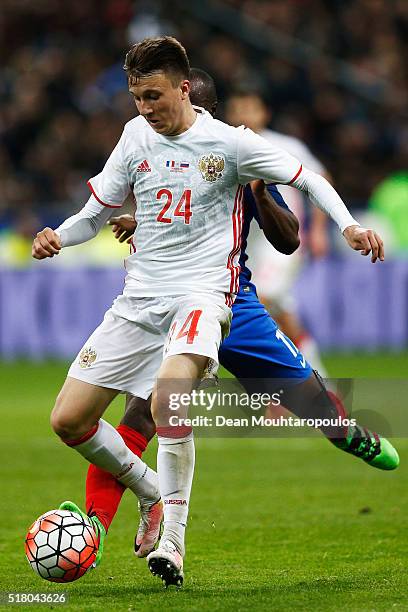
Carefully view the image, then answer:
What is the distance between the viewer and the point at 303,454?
9.05m

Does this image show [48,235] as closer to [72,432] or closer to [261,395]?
[72,432]

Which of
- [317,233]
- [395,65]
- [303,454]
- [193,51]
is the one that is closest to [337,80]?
[395,65]

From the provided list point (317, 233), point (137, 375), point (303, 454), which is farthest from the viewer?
point (317, 233)

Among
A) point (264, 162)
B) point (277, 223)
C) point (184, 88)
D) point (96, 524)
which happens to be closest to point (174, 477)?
point (96, 524)

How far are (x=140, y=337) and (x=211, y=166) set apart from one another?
749mm

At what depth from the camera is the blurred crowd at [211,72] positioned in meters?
16.8

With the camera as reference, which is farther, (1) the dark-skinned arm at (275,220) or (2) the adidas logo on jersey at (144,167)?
(1) the dark-skinned arm at (275,220)

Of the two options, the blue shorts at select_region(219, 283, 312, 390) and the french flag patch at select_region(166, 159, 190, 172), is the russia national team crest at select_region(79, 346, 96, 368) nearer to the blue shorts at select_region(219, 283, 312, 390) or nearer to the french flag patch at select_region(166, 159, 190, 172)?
the blue shorts at select_region(219, 283, 312, 390)

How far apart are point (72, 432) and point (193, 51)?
13298 mm

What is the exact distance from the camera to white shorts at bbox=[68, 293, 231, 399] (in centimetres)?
497

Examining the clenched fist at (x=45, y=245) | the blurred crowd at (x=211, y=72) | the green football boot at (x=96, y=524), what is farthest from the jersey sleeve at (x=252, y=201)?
the blurred crowd at (x=211, y=72)

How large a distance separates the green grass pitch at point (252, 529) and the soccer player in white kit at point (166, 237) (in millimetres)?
476

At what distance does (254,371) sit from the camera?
548cm

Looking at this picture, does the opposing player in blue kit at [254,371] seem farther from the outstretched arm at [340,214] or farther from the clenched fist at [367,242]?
the clenched fist at [367,242]
